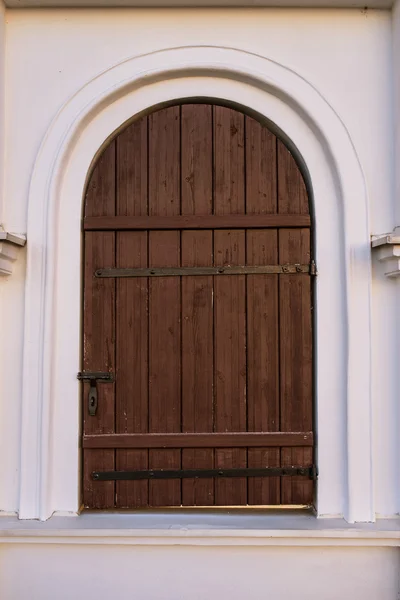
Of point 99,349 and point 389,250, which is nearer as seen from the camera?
point 389,250

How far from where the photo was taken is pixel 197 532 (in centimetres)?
203

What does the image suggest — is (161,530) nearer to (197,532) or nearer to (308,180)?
(197,532)

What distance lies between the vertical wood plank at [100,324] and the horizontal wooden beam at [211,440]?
0.27 feet

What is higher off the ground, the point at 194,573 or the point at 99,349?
the point at 99,349

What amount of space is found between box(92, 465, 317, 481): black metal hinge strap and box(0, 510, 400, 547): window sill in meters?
0.20

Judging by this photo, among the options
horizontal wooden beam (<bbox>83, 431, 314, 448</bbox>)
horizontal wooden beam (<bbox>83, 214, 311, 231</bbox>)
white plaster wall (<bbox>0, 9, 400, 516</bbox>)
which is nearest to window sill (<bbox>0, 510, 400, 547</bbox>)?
horizontal wooden beam (<bbox>83, 431, 314, 448</bbox>)

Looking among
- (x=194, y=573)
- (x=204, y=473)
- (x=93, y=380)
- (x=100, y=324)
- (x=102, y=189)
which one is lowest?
(x=194, y=573)

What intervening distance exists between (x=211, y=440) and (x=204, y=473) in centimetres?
16

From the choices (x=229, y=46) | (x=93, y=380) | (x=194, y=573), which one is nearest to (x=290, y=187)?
(x=229, y=46)

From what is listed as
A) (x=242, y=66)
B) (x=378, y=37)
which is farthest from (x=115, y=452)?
(x=378, y=37)

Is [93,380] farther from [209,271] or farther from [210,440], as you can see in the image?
[209,271]

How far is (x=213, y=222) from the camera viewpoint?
2189 mm

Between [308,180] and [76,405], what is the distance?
5.15 ft

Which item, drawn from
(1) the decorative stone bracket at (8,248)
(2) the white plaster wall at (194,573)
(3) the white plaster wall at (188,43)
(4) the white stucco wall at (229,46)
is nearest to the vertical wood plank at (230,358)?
(2) the white plaster wall at (194,573)
